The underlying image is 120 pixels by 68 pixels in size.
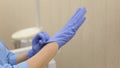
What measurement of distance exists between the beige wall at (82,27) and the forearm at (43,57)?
0.73 meters

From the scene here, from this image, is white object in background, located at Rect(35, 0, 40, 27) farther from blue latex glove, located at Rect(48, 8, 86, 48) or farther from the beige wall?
blue latex glove, located at Rect(48, 8, 86, 48)

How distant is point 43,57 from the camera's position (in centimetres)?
87

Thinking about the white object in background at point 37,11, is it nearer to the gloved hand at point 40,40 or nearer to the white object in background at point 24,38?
the white object in background at point 24,38

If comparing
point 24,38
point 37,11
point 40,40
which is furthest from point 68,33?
point 37,11

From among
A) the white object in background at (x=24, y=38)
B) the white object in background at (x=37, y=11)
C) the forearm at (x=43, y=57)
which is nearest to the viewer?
the forearm at (x=43, y=57)

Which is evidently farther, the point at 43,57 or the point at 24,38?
the point at 24,38

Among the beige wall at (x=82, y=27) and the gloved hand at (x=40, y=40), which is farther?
the beige wall at (x=82, y=27)

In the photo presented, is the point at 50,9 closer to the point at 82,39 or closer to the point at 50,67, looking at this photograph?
the point at 82,39

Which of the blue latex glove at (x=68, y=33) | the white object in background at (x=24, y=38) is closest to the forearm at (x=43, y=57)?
the blue latex glove at (x=68, y=33)

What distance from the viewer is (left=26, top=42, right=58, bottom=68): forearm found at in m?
0.85

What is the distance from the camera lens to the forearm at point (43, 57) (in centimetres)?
85

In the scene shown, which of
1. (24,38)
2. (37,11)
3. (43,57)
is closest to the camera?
(43,57)

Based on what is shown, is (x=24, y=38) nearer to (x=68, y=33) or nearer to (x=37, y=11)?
(x=37, y=11)

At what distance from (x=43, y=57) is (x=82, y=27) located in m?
0.86
